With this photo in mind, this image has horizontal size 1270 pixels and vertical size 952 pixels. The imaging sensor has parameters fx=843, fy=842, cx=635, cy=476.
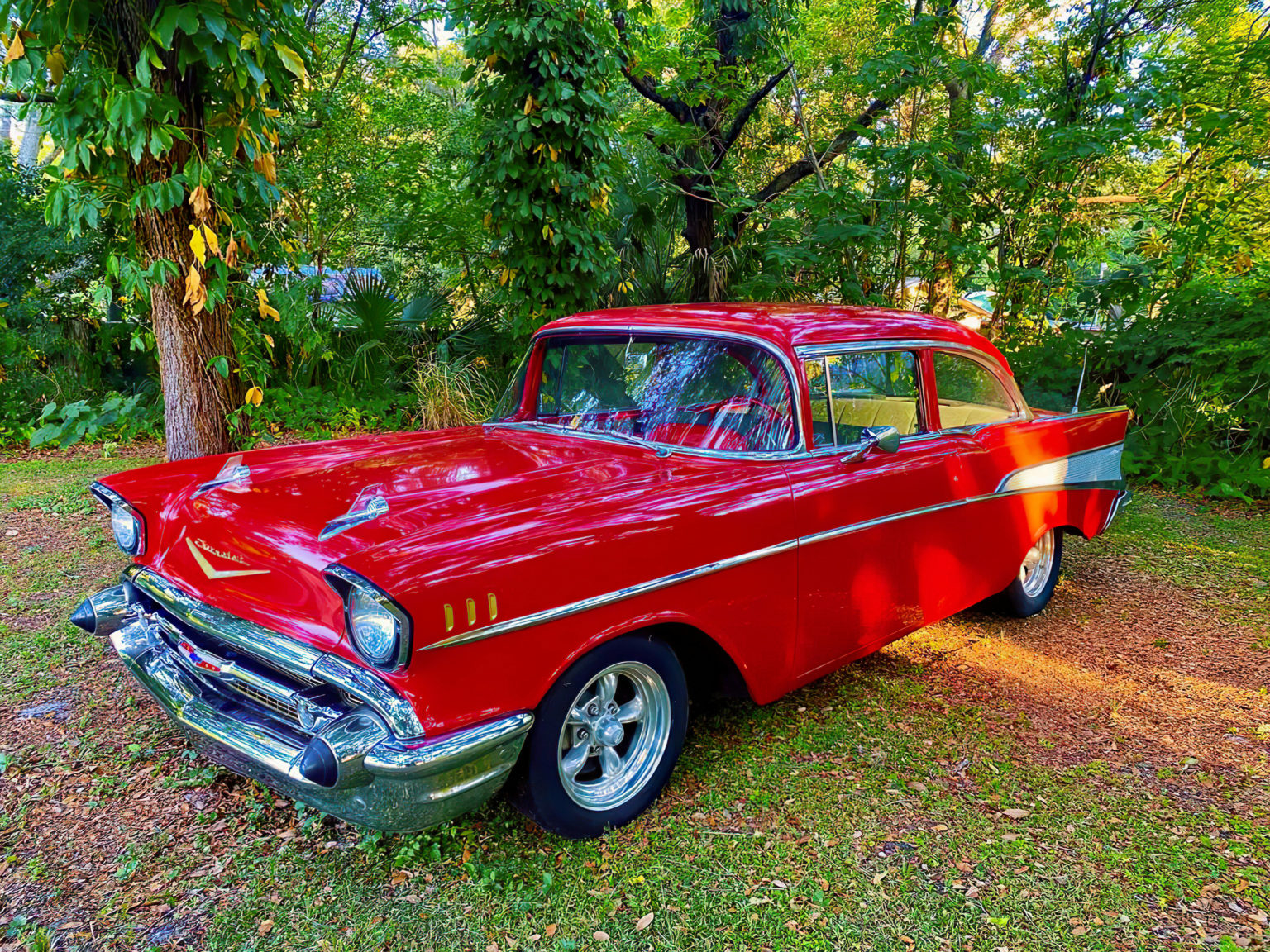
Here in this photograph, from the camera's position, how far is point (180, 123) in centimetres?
420

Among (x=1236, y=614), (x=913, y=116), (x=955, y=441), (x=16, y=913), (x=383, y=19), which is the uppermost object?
(x=383, y=19)

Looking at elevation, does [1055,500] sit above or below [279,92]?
below

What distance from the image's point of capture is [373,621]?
2.14 m

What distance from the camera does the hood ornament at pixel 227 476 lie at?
2828 millimetres

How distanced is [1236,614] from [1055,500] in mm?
1381

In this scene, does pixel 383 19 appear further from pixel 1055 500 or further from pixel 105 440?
pixel 1055 500

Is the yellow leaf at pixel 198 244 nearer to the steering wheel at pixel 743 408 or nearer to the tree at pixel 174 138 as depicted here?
the tree at pixel 174 138

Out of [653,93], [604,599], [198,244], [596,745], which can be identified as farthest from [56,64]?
[653,93]

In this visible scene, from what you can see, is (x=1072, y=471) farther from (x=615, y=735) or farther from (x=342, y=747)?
(x=342, y=747)

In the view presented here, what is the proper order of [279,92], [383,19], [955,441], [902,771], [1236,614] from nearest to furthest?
[902,771] → [955,441] → [279,92] → [1236,614] → [383,19]

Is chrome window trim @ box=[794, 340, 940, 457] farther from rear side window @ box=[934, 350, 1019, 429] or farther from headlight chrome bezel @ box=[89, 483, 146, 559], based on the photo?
headlight chrome bezel @ box=[89, 483, 146, 559]

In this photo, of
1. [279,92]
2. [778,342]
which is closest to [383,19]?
[279,92]

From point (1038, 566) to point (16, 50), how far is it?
550 cm

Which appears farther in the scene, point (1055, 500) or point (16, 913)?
point (1055, 500)
